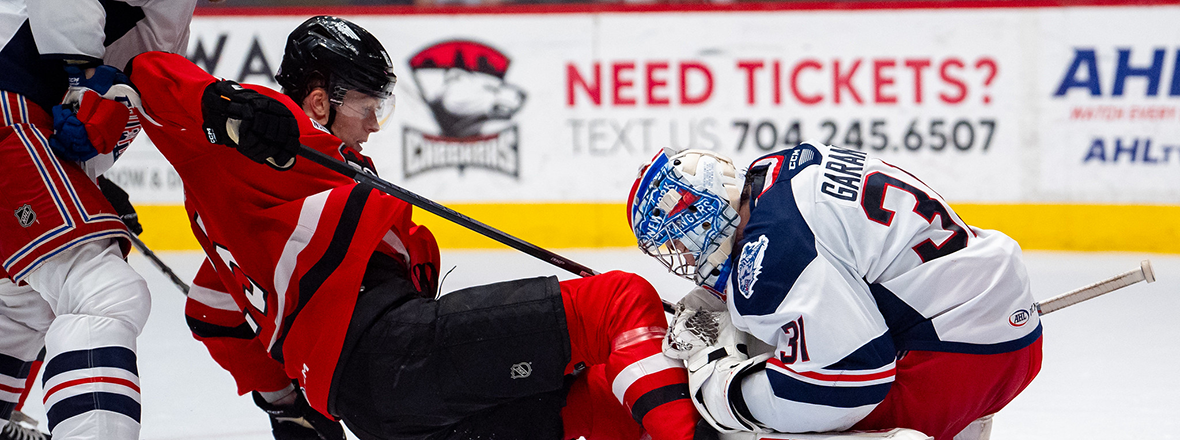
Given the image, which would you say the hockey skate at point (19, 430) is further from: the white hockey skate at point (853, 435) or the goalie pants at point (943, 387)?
the goalie pants at point (943, 387)

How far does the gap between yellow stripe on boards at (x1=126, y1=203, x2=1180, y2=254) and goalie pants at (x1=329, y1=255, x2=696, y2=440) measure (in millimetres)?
3354

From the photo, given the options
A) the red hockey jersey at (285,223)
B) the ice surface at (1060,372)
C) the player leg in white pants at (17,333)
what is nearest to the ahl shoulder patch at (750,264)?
the red hockey jersey at (285,223)

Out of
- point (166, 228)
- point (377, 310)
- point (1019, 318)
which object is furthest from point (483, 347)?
point (166, 228)

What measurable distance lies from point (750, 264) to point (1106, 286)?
0.74 m

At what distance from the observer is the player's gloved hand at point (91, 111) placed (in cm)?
197

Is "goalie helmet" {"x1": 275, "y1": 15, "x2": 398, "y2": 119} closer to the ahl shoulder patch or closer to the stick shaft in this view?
the stick shaft

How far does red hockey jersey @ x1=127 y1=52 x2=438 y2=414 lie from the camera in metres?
1.83

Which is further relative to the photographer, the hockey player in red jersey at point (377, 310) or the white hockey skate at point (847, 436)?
the hockey player in red jersey at point (377, 310)

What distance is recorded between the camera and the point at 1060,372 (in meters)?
2.95

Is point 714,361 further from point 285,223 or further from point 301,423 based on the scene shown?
point 301,423

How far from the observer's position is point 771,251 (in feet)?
5.05

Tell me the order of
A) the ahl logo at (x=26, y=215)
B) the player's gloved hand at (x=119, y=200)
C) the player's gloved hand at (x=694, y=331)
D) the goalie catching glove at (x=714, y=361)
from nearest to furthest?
the goalie catching glove at (x=714, y=361) → the player's gloved hand at (x=694, y=331) → the ahl logo at (x=26, y=215) → the player's gloved hand at (x=119, y=200)

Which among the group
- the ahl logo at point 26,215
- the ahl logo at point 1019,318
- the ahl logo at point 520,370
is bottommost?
the ahl logo at point 520,370

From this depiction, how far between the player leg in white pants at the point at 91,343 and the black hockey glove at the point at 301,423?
0.49m
